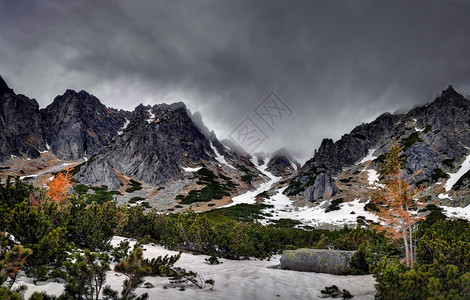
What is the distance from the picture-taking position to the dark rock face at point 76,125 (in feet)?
452

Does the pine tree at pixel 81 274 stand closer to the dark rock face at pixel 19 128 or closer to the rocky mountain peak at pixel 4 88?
the dark rock face at pixel 19 128

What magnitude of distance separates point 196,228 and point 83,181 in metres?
98.1

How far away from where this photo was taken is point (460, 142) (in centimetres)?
10062

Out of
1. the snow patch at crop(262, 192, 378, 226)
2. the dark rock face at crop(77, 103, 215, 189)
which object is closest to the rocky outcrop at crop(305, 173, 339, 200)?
the snow patch at crop(262, 192, 378, 226)

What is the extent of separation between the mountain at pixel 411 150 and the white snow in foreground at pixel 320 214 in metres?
12.4

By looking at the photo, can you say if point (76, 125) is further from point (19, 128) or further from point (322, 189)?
point (322, 189)

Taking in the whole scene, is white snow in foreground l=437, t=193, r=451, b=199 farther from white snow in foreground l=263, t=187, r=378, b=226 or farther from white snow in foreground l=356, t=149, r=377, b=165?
white snow in foreground l=356, t=149, r=377, b=165

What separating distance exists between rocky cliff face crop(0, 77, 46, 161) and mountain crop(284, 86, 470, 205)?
14341 cm

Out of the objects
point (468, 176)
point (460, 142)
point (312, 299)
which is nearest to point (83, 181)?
point (312, 299)

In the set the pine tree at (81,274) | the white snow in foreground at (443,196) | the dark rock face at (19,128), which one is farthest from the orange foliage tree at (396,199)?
the dark rock face at (19,128)

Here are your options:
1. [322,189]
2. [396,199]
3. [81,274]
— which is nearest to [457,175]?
[322,189]

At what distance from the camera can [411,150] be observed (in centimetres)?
9975

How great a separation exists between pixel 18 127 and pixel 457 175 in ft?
698

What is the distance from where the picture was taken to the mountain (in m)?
87.4
